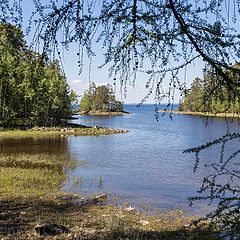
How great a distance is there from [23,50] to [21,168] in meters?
23.0

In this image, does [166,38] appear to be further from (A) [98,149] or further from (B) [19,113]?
(B) [19,113]

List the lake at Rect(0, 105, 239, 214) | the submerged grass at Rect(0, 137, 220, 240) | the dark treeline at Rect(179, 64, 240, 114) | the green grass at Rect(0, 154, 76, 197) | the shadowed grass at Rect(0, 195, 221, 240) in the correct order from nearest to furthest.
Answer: the dark treeline at Rect(179, 64, 240, 114), the shadowed grass at Rect(0, 195, 221, 240), the submerged grass at Rect(0, 137, 220, 240), the lake at Rect(0, 105, 239, 214), the green grass at Rect(0, 154, 76, 197)

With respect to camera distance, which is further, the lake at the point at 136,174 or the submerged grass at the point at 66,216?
the lake at the point at 136,174

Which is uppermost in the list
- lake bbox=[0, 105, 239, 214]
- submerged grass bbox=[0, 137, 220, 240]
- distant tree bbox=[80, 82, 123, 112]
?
distant tree bbox=[80, 82, 123, 112]

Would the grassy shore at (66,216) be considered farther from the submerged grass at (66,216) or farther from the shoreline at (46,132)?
the shoreline at (46,132)

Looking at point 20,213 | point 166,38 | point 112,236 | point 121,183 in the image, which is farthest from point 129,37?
point 121,183

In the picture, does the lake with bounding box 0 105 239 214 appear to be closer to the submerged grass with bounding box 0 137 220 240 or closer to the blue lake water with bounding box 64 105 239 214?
the blue lake water with bounding box 64 105 239 214

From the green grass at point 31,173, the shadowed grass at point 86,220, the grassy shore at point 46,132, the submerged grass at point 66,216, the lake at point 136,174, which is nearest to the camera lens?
the shadowed grass at point 86,220

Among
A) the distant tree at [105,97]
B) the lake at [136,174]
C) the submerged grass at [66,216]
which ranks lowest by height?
the lake at [136,174]

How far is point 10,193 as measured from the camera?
17.2 meters

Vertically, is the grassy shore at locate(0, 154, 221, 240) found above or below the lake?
above

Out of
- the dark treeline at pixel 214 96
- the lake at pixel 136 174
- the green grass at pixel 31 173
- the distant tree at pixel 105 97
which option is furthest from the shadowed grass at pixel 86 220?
the dark treeline at pixel 214 96

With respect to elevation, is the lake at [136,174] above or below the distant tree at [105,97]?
below

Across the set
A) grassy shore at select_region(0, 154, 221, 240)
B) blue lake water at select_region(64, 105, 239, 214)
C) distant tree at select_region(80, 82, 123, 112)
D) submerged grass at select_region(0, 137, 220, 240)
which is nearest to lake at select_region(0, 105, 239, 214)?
blue lake water at select_region(64, 105, 239, 214)
